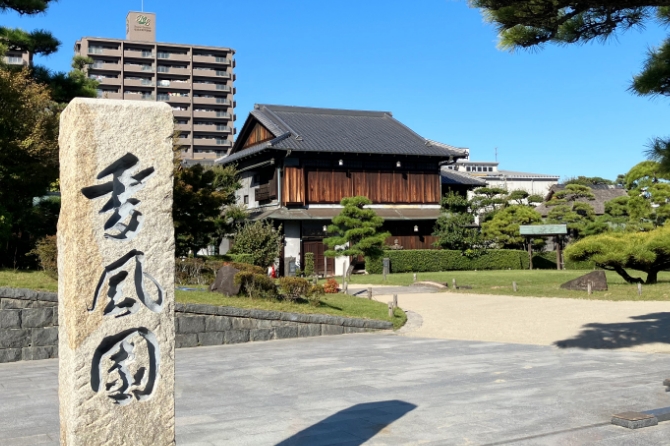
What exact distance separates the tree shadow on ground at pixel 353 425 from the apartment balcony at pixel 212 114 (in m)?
64.3

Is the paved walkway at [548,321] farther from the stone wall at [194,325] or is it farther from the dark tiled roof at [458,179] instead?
the dark tiled roof at [458,179]

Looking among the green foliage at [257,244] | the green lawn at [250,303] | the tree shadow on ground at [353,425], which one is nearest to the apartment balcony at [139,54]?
the green foliage at [257,244]

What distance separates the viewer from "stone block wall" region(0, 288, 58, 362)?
33.1 ft

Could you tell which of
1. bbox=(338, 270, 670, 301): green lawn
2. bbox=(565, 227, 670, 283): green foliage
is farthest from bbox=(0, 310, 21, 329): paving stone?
bbox=(565, 227, 670, 283): green foliage

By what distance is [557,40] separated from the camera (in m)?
9.11

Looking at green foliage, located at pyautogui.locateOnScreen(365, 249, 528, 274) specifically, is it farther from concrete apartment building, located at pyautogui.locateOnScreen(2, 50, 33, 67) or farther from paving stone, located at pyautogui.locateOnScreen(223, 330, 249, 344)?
paving stone, located at pyautogui.locateOnScreen(223, 330, 249, 344)

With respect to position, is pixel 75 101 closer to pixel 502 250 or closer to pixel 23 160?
pixel 23 160

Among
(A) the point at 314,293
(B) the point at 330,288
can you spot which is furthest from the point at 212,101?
(A) the point at 314,293

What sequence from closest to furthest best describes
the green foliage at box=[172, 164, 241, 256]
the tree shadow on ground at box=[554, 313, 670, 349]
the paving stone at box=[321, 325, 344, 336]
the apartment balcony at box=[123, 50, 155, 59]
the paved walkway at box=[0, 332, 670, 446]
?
the paved walkway at box=[0, 332, 670, 446] < the tree shadow on ground at box=[554, 313, 670, 349] < the paving stone at box=[321, 325, 344, 336] < the green foliage at box=[172, 164, 241, 256] < the apartment balcony at box=[123, 50, 155, 59]

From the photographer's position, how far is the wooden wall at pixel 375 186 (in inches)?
1332

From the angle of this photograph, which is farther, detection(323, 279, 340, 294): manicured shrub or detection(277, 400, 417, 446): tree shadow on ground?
detection(323, 279, 340, 294): manicured shrub

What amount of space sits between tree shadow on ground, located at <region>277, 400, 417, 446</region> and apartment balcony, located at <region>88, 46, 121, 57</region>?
65.5m

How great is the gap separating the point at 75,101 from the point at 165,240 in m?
1.04

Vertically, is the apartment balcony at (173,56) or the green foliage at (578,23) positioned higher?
the apartment balcony at (173,56)
